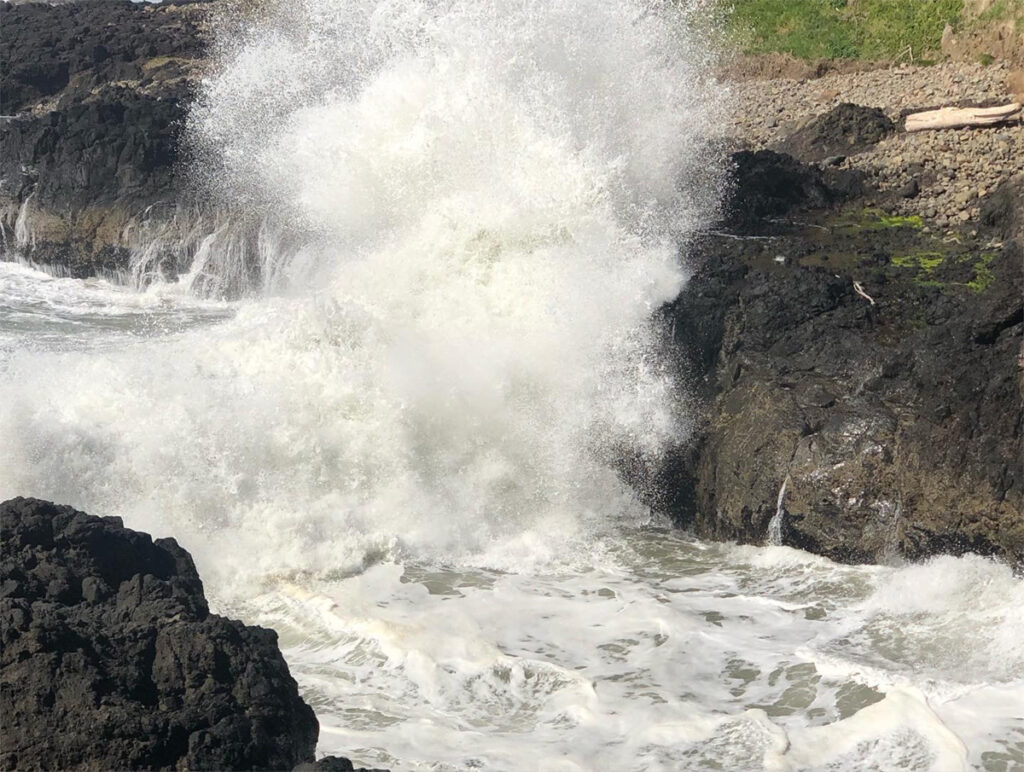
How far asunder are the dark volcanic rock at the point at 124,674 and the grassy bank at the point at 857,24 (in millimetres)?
16711

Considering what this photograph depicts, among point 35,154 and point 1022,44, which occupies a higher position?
point 1022,44

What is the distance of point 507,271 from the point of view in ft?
36.9

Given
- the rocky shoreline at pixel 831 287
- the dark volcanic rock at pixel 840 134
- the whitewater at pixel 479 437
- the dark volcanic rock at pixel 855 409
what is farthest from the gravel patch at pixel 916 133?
the dark volcanic rock at pixel 855 409

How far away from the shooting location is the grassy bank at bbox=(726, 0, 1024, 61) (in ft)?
66.0

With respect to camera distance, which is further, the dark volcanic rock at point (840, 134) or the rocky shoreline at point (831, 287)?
the dark volcanic rock at point (840, 134)

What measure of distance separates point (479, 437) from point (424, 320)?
5.28ft

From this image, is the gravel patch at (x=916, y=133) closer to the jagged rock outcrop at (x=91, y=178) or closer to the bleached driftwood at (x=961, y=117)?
the bleached driftwood at (x=961, y=117)

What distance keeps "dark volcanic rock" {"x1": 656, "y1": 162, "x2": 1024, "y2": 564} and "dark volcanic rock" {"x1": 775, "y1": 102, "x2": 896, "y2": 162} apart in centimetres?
568

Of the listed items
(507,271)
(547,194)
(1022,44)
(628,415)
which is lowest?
(628,415)

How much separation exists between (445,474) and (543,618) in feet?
7.02

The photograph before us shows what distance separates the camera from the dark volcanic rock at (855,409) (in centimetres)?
811

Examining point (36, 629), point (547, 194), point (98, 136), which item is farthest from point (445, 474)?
point (98, 136)

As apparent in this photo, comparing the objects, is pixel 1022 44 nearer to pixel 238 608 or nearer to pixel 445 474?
pixel 445 474

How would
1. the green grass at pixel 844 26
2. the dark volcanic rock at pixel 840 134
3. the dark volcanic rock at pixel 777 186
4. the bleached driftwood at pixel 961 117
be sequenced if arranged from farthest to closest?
the green grass at pixel 844 26
the dark volcanic rock at pixel 840 134
the bleached driftwood at pixel 961 117
the dark volcanic rock at pixel 777 186
